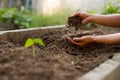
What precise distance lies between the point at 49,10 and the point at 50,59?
4.95m

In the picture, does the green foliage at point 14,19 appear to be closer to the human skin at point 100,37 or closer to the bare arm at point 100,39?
the human skin at point 100,37

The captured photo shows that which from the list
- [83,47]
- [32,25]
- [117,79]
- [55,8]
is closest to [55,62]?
[117,79]

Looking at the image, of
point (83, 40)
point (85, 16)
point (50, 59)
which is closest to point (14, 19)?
point (85, 16)

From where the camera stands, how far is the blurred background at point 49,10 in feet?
13.1

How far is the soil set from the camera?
1.09m

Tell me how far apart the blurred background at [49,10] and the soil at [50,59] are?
113cm

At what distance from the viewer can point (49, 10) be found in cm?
626

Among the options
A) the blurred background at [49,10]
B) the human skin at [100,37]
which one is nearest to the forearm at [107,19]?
the human skin at [100,37]

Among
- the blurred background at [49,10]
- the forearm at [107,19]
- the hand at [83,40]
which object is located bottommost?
the blurred background at [49,10]

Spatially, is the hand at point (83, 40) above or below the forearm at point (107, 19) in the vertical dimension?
below

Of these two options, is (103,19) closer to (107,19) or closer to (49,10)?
(107,19)

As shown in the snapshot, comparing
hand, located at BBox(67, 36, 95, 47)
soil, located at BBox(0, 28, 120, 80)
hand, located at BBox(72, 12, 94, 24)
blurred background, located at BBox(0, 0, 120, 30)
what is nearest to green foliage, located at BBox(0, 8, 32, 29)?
blurred background, located at BBox(0, 0, 120, 30)

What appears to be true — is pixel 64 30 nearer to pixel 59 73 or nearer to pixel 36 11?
Answer: pixel 59 73

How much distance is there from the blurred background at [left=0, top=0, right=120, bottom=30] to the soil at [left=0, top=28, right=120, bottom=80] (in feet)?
3.70
